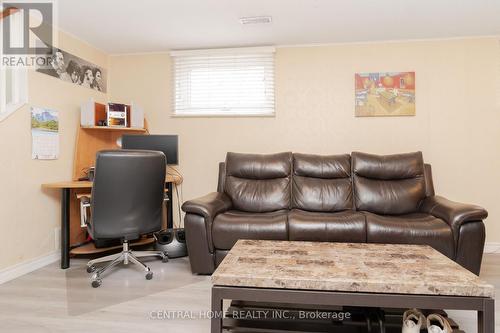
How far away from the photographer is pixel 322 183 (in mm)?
3145

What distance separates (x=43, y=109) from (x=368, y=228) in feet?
9.70

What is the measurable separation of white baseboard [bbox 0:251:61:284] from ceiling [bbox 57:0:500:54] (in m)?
2.15

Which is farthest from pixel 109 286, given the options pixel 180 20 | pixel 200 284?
pixel 180 20

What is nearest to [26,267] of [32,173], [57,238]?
[57,238]

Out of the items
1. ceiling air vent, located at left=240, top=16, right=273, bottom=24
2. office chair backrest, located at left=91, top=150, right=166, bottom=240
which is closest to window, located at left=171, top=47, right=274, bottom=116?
ceiling air vent, located at left=240, top=16, right=273, bottom=24

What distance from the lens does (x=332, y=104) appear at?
356cm

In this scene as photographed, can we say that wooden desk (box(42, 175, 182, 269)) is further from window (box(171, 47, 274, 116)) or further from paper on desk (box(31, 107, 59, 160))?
window (box(171, 47, 274, 116))

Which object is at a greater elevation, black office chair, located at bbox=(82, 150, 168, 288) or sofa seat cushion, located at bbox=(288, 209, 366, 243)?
black office chair, located at bbox=(82, 150, 168, 288)

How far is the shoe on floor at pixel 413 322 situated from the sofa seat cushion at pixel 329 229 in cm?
102

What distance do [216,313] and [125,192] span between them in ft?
4.48

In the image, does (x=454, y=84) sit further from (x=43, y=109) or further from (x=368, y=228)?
(x=43, y=109)

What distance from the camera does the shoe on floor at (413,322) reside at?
1.41 meters

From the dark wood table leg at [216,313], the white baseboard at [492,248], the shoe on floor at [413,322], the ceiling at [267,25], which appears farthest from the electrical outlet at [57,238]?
the white baseboard at [492,248]

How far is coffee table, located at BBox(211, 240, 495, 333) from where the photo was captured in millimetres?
1310
